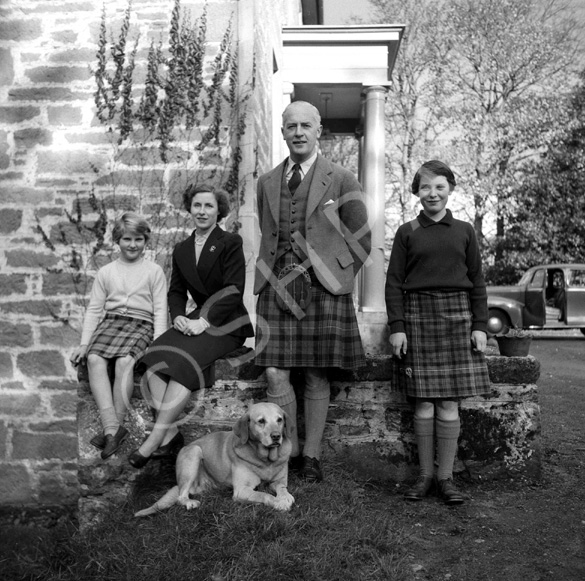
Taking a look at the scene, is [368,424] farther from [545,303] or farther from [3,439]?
[545,303]

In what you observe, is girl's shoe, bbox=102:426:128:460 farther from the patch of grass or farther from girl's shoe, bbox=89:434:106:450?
the patch of grass

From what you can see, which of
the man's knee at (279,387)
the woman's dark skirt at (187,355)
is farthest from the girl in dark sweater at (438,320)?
the woman's dark skirt at (187,355)

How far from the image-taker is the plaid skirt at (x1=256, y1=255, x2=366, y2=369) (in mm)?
3441

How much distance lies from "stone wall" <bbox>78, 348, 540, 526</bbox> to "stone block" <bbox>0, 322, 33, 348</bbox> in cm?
226

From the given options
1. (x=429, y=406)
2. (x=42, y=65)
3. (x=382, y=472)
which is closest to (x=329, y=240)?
(x=429, y=406)

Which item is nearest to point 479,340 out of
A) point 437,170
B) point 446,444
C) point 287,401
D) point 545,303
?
point 446,444

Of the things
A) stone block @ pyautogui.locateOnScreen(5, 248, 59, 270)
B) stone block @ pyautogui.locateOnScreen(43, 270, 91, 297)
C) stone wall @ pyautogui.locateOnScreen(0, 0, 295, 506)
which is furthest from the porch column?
stone block @ pyautogui.locateOnScreen(5, 248, 59, 270)

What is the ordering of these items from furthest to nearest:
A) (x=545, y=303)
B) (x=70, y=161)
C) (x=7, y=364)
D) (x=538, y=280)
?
(x=538, y=280), (x=545, y=303), (x=7, y=364), (x=70, y=161)

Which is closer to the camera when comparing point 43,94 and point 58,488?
point 43,94

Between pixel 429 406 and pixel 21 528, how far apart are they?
392cm

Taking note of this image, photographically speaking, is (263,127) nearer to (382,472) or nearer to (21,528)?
(382,472)

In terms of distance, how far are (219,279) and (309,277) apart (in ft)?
1.81

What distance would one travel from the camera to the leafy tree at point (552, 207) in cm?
1652

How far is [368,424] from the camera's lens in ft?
12.8
